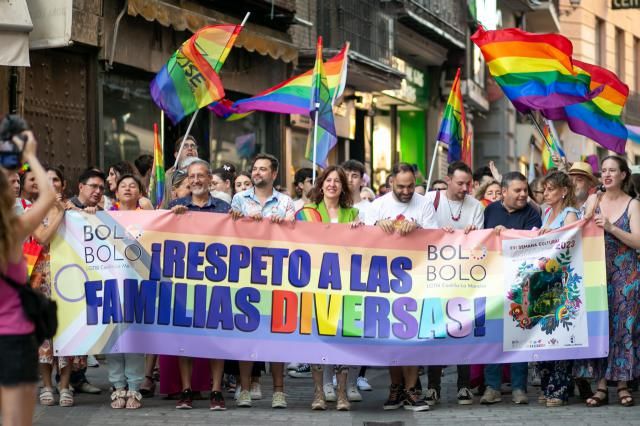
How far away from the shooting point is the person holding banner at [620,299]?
1057 centimetres

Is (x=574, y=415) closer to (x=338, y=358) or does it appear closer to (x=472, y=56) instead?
(x=338, y=358)

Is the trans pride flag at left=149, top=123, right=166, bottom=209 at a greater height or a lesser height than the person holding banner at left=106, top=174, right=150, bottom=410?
greater

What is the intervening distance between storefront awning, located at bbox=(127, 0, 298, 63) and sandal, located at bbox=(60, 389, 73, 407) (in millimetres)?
7338

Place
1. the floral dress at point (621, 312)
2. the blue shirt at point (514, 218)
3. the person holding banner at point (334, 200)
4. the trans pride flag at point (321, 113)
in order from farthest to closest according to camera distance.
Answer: the trans pride flag at point (321, 113), the blue shirt at point (514, 218), the person holding banner at point (334, 200), the floral dress at point (621, 312)

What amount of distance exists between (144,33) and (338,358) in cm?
879

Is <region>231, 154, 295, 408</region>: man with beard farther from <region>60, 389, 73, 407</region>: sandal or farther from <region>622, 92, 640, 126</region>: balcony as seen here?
<region>622, 92, 640, 126</region>: balcony

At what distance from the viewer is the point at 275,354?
10320 mm

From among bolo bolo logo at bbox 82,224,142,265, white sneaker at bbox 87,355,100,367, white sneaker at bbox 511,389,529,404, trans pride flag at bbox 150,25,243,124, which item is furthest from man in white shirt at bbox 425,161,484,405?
white sneaker at bbox 87,355,100,367

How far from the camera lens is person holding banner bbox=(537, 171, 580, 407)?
34.9 feet

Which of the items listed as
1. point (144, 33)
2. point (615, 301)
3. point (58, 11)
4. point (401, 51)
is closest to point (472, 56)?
point (401, 51)

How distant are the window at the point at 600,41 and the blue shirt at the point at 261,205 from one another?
1480 inches

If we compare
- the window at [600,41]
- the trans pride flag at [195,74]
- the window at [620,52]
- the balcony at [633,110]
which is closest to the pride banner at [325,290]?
the trans pride flag at [195,74]

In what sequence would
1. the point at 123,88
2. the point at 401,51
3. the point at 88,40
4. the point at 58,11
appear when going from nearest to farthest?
1. the point at 58,11
2. the point at 88,40
3. the point at 123,88
4. the point at 401,51

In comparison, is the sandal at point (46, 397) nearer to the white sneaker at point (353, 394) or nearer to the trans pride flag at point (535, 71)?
the white sneaker at point (353, 394)
